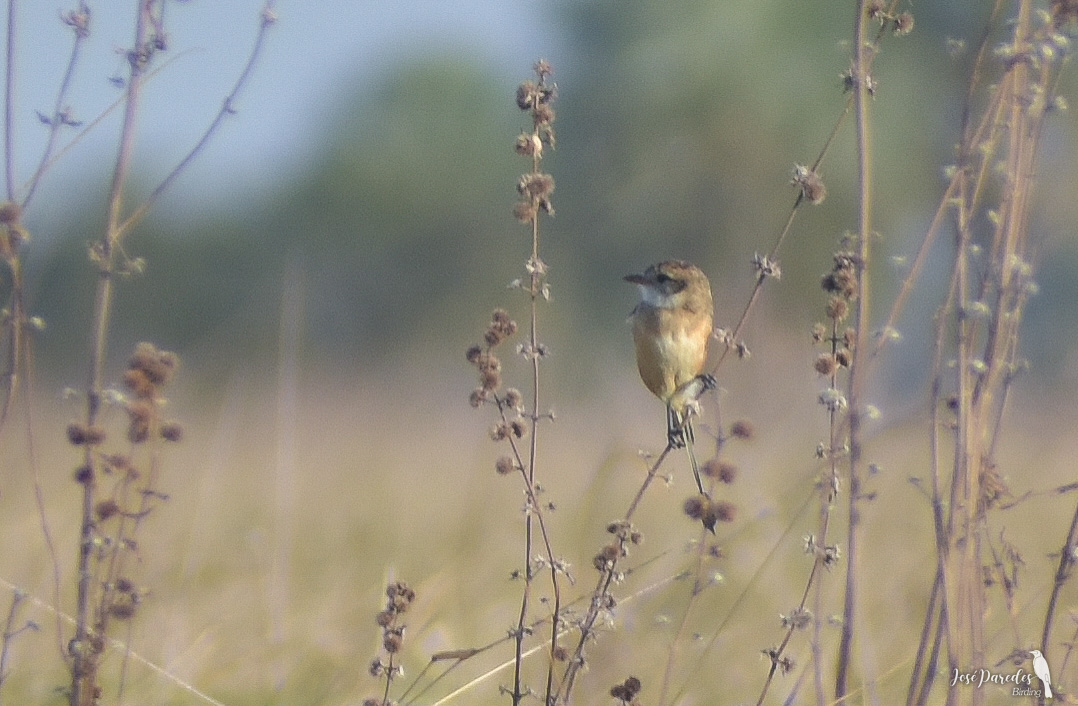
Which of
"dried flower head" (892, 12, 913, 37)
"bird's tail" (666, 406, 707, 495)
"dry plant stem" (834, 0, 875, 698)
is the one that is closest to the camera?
"dry plant stem" (834, 0, 875, 698)

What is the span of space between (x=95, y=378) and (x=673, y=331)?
5.50ft

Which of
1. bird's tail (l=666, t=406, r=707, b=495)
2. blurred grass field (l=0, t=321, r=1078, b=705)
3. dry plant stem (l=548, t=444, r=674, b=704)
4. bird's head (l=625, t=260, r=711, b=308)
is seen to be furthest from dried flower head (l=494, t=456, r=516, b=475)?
bird's head (l=625, t=260, r=711, b=308)

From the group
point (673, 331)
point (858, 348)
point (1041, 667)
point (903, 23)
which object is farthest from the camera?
point (673, 331)

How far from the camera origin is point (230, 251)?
32.5 metres

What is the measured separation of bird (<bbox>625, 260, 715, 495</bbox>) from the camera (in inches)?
139

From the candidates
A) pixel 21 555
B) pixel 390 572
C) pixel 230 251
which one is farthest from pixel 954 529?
pixel 230 251

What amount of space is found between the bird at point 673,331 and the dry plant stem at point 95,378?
1.53m

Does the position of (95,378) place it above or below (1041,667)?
above

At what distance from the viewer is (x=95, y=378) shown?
221 centimetres

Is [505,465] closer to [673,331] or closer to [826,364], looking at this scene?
[826,364]

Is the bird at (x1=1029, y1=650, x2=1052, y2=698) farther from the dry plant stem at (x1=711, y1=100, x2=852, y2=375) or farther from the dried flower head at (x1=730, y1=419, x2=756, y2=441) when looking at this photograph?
the dry plant stem at (x1=711, y1=100, x2=852, y2=375)

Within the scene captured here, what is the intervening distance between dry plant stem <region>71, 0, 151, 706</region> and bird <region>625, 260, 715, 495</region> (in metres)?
1.53

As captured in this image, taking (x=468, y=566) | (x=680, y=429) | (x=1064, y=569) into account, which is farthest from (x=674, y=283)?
(x=1064, y=569)

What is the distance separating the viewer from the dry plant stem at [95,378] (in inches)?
86.4
